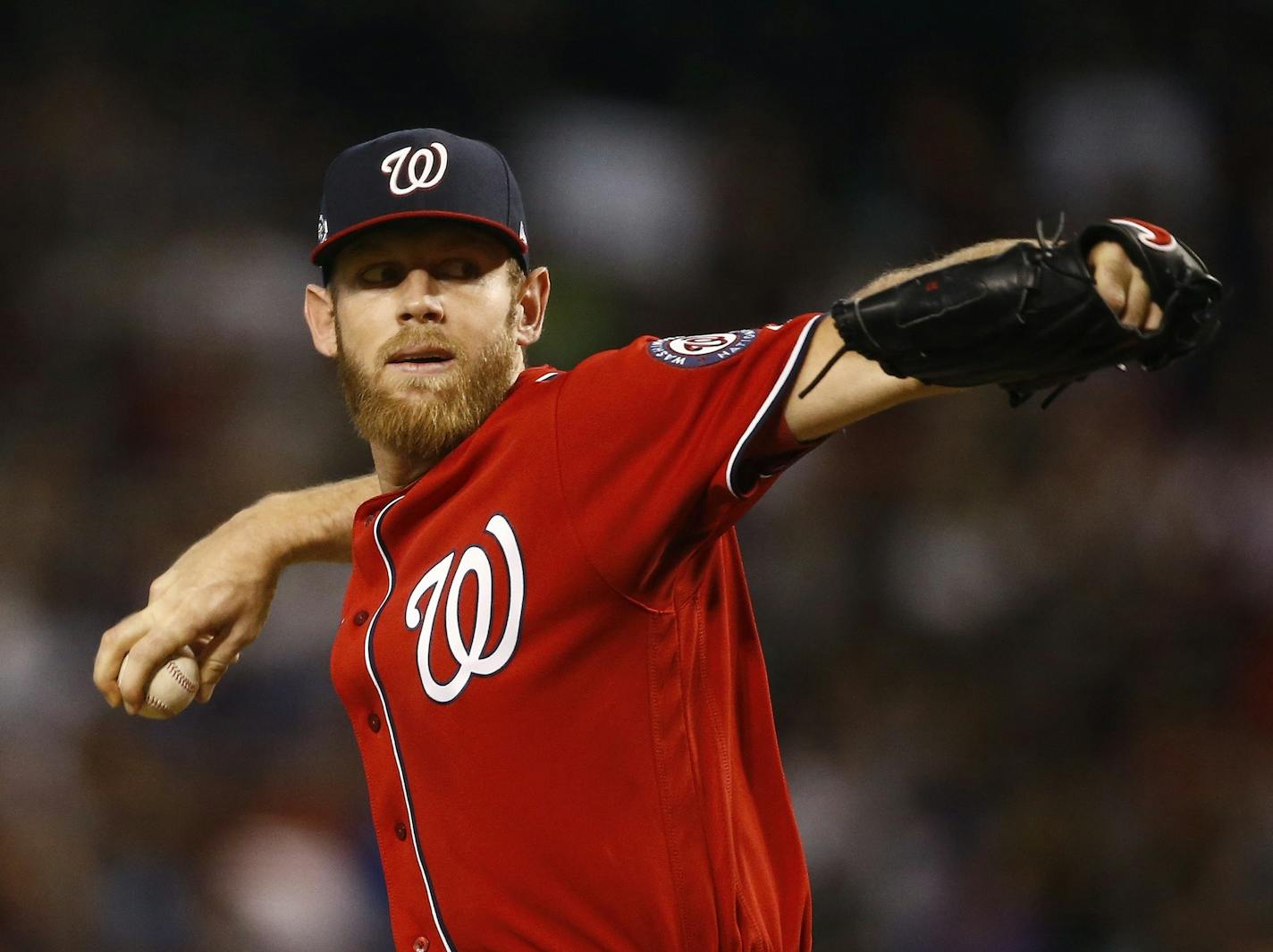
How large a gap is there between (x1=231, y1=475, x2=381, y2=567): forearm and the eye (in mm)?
555

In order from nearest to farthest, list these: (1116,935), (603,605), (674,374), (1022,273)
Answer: (1022,273) → (674,374) → (603,605) → (1116,935)

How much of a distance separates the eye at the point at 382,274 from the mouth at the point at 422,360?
127mm

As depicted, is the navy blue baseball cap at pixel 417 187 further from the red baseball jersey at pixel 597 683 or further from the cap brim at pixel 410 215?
the red baseball jersey at pixel 597 683

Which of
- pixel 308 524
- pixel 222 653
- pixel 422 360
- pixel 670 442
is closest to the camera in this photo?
pixel 670 442

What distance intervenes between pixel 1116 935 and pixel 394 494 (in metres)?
3.31

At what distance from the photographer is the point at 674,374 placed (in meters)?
1.66

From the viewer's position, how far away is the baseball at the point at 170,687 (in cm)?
223

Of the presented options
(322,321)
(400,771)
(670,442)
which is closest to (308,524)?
(322,321)

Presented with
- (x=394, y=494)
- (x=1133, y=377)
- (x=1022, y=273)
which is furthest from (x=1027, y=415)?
(x=1022, y=273)

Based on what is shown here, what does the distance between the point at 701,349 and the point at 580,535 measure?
26 centimetres

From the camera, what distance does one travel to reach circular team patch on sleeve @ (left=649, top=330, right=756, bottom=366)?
1629 millimetres

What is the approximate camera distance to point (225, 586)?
7.97 ft

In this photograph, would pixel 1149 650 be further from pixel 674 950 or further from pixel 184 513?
pixel 674 950

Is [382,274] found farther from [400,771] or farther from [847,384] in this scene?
[847,384]
